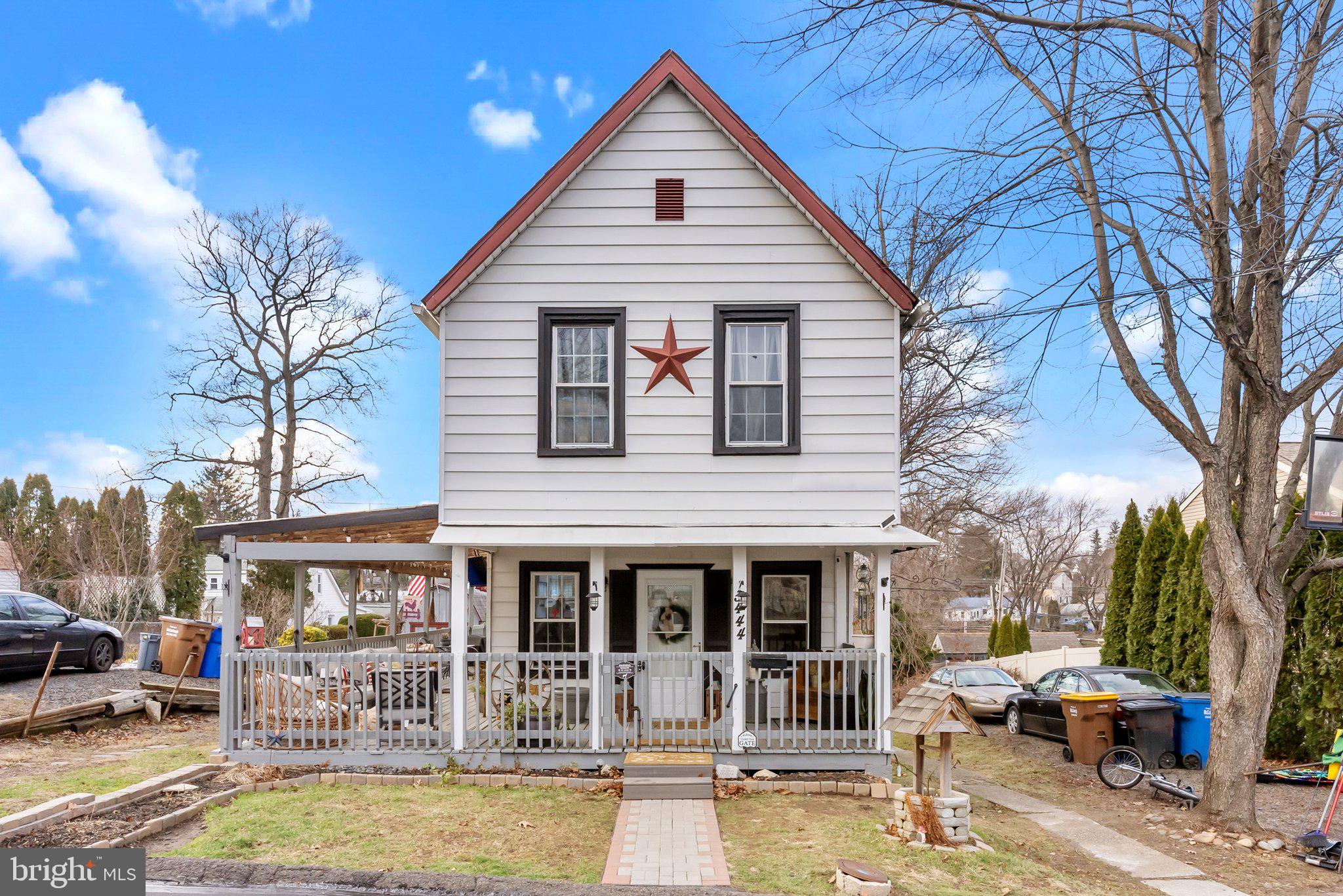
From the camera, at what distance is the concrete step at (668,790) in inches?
359

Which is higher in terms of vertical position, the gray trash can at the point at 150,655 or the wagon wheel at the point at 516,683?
the wagon wheel at the point at 516,683

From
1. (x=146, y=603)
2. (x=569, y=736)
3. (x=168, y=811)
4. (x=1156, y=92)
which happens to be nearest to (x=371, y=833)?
(x=168, y=811)

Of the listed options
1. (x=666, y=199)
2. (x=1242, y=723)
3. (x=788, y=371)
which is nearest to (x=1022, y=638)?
(x=1242, y=723)

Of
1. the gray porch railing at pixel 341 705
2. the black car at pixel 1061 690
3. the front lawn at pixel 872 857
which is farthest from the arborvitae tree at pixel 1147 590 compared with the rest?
the gray porch railing at pixel 341 705

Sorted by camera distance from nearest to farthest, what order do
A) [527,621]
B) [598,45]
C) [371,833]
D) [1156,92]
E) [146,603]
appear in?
[371,833] < [1156,92] < [527,621] < [598,45] < [146,603]

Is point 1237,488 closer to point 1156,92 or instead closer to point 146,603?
point 1156,92

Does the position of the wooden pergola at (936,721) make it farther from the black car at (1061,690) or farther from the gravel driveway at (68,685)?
the gravel driveway at (68,685)

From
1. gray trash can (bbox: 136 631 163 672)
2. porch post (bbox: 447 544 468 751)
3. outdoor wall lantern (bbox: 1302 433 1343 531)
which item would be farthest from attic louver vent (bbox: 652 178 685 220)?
gray trash can (bbox: 136 631 163 672)

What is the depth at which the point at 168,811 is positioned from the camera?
809cm

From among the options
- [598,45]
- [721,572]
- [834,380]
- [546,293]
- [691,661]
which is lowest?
[691,661]

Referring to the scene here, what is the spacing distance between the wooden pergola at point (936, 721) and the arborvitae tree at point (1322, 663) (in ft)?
25.8

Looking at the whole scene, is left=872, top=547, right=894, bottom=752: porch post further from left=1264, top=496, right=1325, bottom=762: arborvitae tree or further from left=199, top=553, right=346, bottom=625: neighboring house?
left=199, top=553, right=346, bottom=625: neighboring house

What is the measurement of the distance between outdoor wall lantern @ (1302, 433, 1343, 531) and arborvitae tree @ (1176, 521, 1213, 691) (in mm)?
7004

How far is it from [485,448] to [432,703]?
3.23 metres
